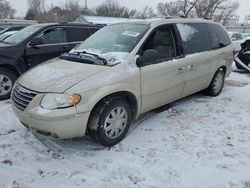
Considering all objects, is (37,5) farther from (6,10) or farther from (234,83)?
(234,83)

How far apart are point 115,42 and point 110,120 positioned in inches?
52.0

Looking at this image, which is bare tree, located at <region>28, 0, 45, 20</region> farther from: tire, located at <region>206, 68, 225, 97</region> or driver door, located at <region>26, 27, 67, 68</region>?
tire, located at <region>206, 68, 225, 97</region>

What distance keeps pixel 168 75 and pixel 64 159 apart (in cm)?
208

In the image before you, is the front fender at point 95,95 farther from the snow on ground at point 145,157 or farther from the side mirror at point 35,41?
the side mirror at point 35,41

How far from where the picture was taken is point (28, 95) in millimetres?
3371

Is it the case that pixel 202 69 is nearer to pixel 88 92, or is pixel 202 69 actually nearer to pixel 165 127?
pixel 165 127

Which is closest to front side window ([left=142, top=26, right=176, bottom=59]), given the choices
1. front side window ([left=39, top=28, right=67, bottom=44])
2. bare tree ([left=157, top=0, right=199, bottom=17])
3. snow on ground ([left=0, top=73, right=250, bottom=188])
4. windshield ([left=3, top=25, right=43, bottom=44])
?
snow on ground ([left=0, top=73, right=250, bottom=188])

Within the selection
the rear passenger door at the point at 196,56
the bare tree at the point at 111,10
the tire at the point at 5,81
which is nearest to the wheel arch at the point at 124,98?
the rear passenger door at the point at 196,56

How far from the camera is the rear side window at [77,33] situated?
6936 mm

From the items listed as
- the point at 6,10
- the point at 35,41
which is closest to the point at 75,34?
the point at 35,41

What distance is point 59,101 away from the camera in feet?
10.4

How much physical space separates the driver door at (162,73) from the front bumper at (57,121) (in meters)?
1.14

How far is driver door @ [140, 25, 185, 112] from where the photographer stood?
4.02m

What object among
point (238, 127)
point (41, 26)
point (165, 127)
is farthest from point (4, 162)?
point (41, 26)
